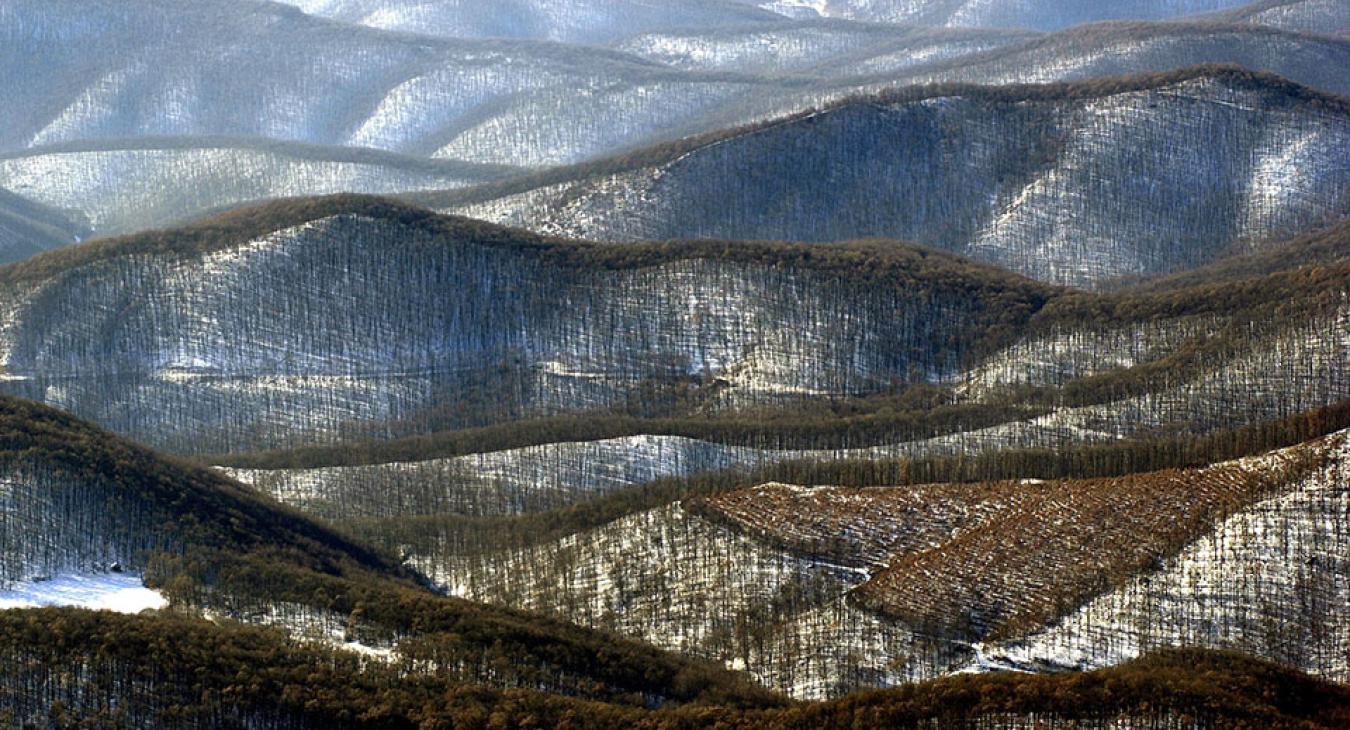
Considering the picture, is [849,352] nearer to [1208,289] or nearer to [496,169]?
[1208,289]

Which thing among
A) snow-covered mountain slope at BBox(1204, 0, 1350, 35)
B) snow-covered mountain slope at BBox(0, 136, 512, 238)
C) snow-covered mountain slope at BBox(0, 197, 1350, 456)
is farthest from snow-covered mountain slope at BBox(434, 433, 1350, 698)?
snow-covered mountain slope at BBox(1204, 0, 1350, 35)

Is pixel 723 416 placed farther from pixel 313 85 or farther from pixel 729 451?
pixel 313 85

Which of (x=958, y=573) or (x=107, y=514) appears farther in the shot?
(x=107, y=514)

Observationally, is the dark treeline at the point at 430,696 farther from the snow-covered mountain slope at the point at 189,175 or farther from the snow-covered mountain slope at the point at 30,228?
the snow-covered mountain slope at the point at 189,175

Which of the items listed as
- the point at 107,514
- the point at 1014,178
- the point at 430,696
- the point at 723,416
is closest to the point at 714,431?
the point at 723,416

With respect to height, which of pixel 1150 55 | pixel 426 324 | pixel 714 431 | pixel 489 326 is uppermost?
pixel 1150 55

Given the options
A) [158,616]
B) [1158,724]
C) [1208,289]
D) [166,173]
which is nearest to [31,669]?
[158,616]
